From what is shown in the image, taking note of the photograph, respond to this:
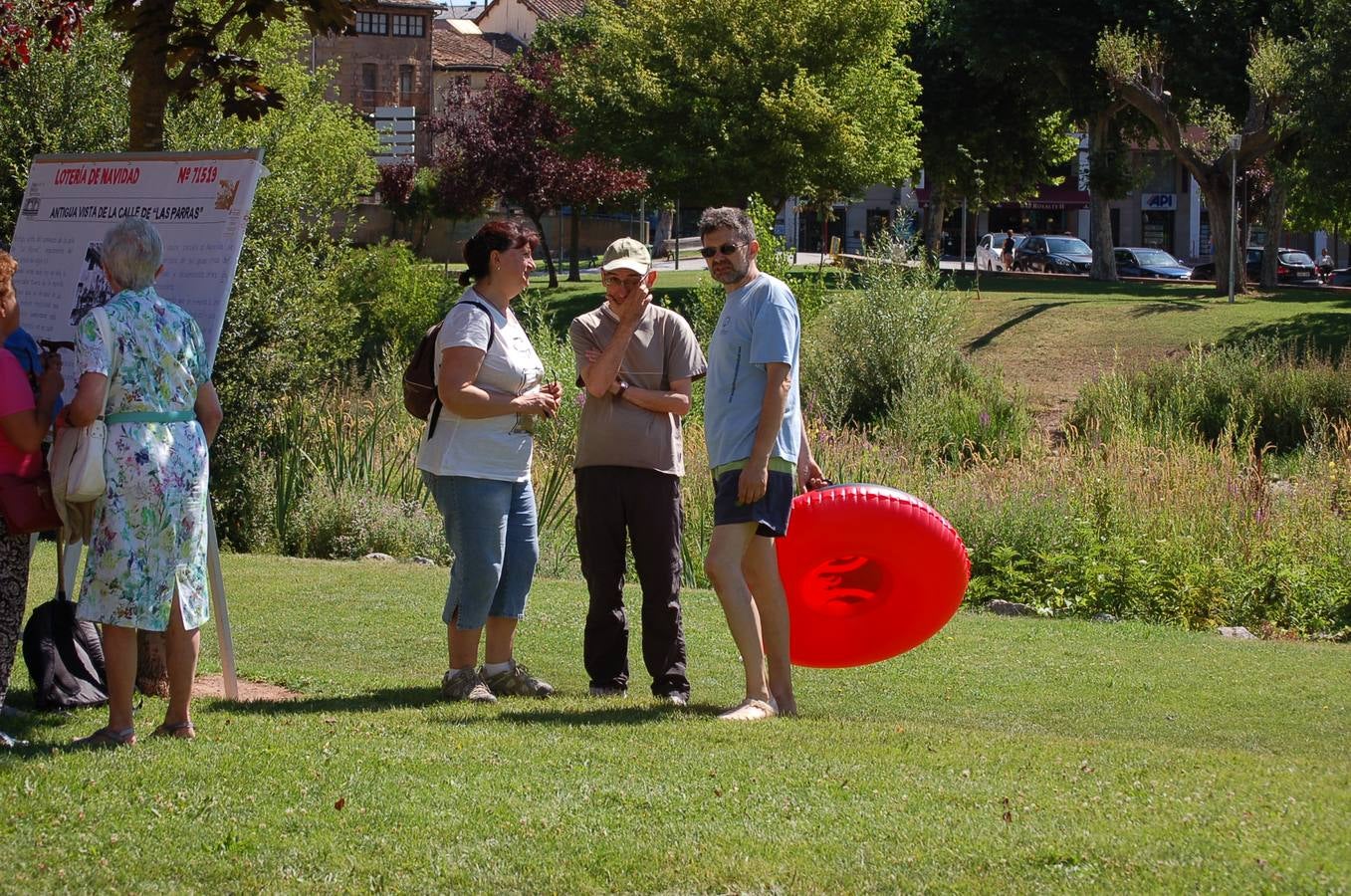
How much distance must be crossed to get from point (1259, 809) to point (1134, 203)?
2935 inches

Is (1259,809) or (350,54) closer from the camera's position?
(1259,809)

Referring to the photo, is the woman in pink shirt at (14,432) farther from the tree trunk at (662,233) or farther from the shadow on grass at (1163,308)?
the tree trunk at (662,233)

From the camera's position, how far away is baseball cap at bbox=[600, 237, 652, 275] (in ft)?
20.8

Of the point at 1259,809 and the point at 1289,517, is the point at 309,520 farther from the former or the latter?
the point at 1259,809

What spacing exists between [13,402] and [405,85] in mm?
74361

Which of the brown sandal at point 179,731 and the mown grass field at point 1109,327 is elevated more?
the mown grass field at point 1109,327

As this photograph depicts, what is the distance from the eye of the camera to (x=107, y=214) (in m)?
6.71

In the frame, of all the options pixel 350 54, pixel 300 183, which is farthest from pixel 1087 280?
pixel 350 54

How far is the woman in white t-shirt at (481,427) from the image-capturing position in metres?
6.13

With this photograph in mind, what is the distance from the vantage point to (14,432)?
5191 mm

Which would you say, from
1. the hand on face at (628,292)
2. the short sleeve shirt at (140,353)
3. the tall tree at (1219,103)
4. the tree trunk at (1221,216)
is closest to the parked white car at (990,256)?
the tall tree at (1219,103)

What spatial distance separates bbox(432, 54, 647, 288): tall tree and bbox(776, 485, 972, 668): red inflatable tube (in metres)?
38.0

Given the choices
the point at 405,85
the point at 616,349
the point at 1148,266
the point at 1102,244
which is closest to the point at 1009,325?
the point at 1102,244

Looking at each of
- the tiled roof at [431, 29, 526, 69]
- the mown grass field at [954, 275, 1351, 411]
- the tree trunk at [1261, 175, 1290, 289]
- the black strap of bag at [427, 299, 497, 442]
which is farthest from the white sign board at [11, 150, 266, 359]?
the tiled roof at [431, 29, 526, 69]
